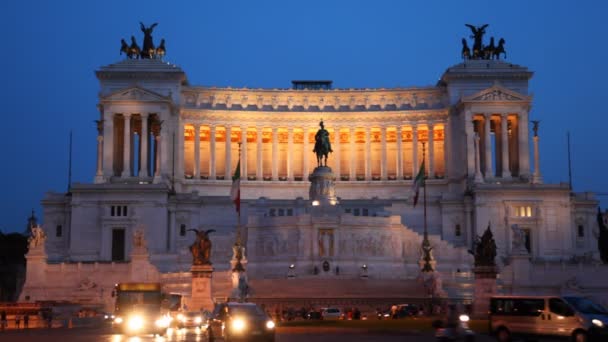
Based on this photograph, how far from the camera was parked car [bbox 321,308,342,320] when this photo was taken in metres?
60.6

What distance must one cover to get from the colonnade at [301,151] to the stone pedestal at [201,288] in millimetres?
50648

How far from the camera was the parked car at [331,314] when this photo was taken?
6062 cm

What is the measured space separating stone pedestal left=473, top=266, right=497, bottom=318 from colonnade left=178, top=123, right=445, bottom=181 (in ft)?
167

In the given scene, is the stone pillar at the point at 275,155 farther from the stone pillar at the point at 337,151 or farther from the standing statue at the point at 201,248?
the standing statue at the point at 201,248

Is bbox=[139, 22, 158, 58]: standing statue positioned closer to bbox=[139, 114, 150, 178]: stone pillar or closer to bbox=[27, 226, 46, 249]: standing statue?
bbox=[139, 114, 150, 178]: stone pillar

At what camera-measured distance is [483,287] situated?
6425 cm

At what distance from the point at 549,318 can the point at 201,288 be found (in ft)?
99.8

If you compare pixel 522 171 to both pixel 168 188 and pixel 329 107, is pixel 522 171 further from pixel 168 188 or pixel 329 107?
pixel 168 188

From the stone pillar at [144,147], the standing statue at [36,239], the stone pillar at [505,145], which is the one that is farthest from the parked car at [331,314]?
the stone pillar at [505,145]

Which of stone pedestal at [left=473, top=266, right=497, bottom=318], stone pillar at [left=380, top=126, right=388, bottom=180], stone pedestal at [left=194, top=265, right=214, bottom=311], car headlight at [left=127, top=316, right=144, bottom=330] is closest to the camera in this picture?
car headlight at [left=127, top=316, right=144, bottom=330]

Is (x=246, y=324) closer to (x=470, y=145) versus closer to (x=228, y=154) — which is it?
(x=470, y=145)

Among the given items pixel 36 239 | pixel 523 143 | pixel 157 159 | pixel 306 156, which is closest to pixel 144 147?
pixel 157 159

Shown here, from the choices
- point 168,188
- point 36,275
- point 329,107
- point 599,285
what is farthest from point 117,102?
point 599,285

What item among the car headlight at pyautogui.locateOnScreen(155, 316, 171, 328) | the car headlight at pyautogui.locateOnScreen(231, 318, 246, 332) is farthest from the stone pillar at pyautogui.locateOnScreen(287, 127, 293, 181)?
the car headlight at pyautogui.locateOnScreen(231, 318, 246, 332)
